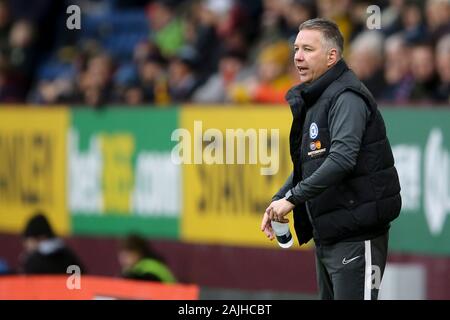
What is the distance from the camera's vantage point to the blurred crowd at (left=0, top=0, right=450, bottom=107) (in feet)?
43.4

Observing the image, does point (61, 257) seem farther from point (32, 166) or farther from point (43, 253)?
point (32, 166)

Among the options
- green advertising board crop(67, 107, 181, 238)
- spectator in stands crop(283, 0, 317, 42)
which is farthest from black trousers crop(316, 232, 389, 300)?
→ green advertising board crop(67, 107, 181, 238)

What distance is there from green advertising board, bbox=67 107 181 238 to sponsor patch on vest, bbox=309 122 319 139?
731 centimetres

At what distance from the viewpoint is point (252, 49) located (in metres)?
16.2

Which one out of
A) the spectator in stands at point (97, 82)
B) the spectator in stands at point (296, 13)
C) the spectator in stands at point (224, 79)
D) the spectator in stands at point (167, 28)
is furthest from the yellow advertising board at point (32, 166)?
the spectator in stands at point (296, 13)

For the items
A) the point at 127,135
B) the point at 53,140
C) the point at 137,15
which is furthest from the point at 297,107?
the point at 137,15

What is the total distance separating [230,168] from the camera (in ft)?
47.3

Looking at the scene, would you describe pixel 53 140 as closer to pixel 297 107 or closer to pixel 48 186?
pixel 48 186

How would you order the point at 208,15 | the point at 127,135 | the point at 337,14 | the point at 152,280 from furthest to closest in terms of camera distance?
the point at 208,15
the point at 127,135
the point at 337,14
the point at 152,280

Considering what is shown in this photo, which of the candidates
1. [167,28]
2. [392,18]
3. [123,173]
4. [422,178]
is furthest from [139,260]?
[167,28]

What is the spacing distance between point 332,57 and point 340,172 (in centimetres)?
76

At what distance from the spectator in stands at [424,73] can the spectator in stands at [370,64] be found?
20.5 inches

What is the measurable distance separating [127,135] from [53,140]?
1.44 m

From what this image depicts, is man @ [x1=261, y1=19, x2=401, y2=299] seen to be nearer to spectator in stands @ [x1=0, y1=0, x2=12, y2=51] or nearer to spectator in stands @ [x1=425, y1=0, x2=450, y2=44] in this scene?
spectator in stands @ [x1=425, y1=0, x2=450, y2=44]
